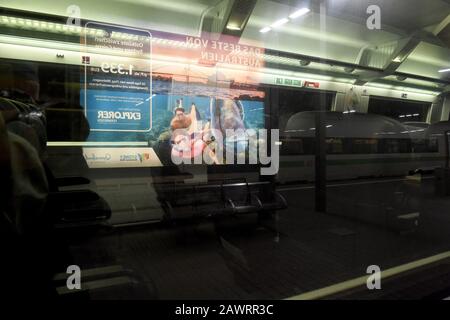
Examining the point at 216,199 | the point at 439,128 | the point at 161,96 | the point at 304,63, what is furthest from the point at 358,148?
the point at 161,96

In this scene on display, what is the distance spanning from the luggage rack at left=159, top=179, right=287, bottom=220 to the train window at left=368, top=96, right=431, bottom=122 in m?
2.73

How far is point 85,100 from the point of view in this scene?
112 inches

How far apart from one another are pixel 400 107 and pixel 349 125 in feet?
5.12

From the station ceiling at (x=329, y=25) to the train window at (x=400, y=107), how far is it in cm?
45

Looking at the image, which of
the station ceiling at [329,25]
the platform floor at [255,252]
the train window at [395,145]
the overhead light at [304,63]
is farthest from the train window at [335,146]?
the overhead light at [304,63]

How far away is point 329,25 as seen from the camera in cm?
484

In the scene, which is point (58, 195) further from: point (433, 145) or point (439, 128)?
point (433, 145)

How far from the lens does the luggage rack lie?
4246 millimetres

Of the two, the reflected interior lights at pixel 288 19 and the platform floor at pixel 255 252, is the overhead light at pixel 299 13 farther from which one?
the platform floor at pixel 255 252

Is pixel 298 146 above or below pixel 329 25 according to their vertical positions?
below

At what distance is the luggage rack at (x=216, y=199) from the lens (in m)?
4.25

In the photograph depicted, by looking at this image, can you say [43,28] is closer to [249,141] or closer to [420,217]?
[249,141]

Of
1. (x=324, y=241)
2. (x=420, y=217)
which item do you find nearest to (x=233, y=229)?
(x=324, y=241)
